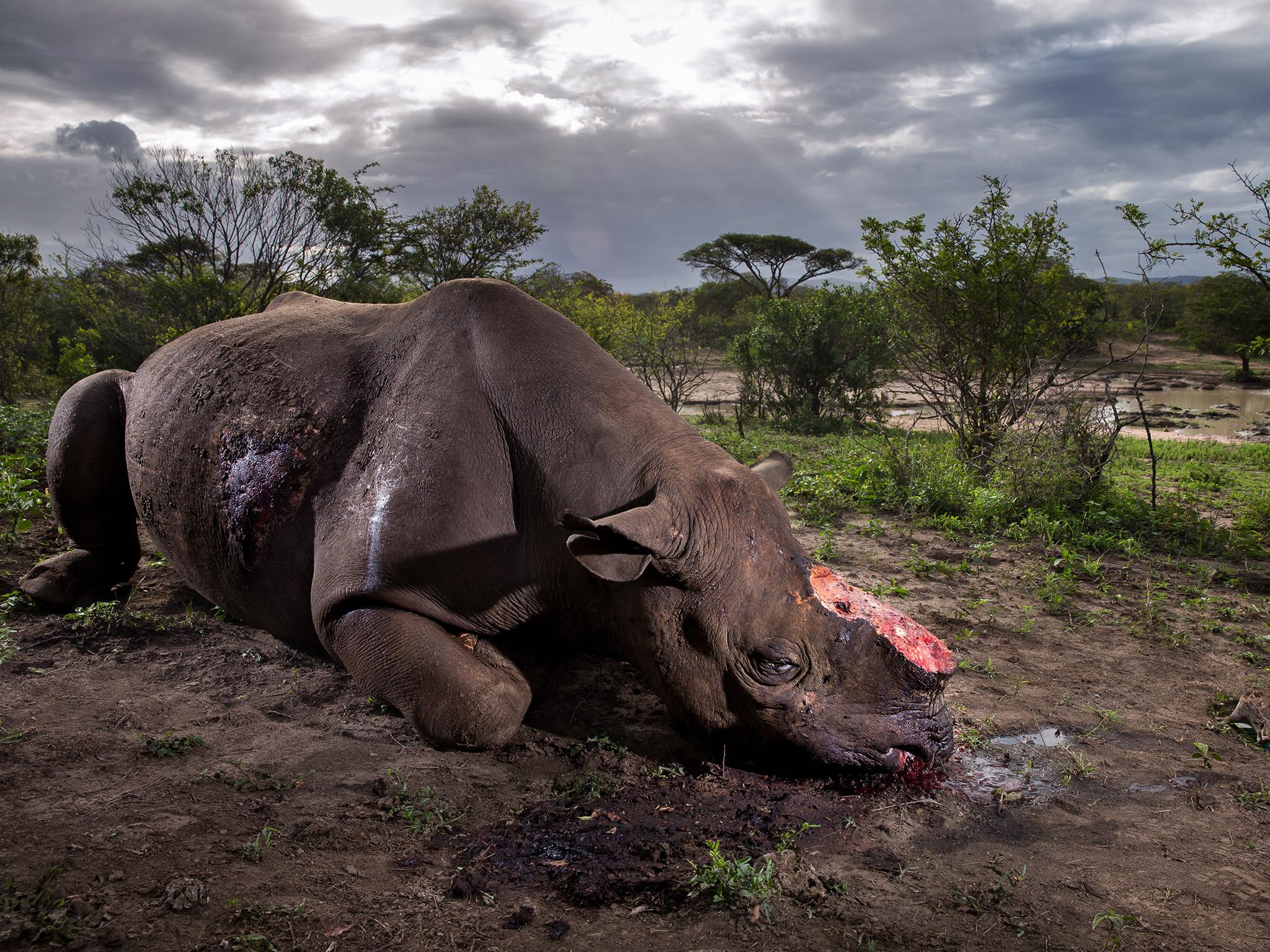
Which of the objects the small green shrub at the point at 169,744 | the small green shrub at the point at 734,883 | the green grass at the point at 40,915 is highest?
the green grass at the point at 40,915

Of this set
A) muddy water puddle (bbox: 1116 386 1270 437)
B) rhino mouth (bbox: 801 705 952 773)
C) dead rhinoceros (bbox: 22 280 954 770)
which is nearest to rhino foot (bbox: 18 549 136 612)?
dead rhinoceros (bbox: 22 280 954 770)

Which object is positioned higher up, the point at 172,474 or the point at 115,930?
the point at 172,474

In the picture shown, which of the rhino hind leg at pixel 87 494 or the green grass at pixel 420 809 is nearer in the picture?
the green grass at pixel 420 809

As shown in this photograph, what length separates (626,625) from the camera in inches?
149

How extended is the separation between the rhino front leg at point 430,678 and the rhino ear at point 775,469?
1727 mm

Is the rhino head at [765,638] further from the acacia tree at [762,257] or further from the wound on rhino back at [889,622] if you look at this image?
the acacia tree at [762,257]

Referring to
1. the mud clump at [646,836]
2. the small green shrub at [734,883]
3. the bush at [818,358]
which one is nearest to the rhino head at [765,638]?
the mud clump at [646,836]

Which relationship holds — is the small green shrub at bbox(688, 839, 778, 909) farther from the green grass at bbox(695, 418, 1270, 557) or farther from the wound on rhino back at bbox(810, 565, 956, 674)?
the green grass at bbox(695, 418, 1270, 557)

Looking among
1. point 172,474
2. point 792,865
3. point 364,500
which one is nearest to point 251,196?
point 172,474

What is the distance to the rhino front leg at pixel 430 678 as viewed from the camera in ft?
12.3

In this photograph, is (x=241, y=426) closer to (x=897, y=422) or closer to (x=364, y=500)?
(x=364, y=500)

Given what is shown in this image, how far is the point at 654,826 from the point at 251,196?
16306mm

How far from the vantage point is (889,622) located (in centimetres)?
347

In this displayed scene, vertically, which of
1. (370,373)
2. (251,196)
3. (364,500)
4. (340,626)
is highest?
(251,196)
